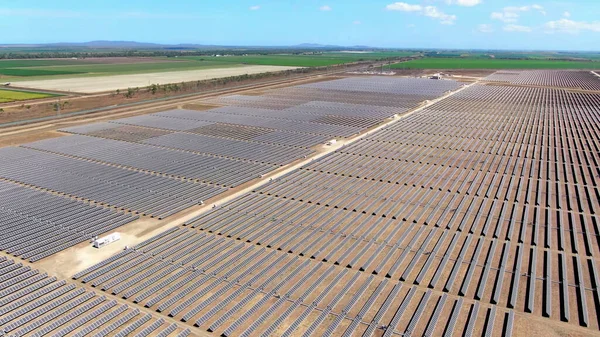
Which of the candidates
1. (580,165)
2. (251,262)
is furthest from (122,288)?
(580,165)

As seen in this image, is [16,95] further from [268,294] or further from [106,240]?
[268,294]

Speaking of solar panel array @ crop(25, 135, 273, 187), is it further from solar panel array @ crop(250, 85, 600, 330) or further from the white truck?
the white truck

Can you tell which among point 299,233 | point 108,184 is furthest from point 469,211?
point 108,184

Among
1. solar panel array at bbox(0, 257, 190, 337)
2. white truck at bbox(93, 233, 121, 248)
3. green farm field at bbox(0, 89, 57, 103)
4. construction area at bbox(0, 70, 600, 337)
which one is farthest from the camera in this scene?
green farm field at bbox(0, 89, 57, 103)

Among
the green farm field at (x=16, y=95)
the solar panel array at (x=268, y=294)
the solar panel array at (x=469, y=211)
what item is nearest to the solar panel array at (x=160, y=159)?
the solar panel array at (x=469, y=211)

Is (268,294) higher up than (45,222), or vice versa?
(45,222)

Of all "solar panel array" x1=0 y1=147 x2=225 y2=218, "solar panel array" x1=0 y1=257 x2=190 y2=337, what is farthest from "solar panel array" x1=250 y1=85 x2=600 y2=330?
"solar panel array" x1=0 y1=257 x2=190 y2=337
